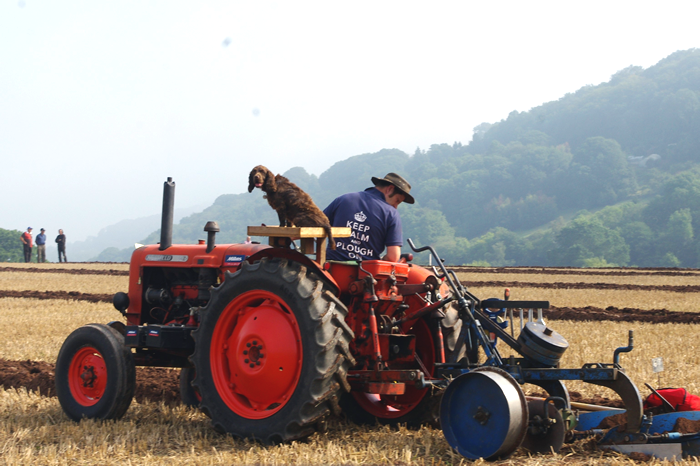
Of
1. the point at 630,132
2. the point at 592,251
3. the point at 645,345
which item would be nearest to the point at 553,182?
the point at 630,132

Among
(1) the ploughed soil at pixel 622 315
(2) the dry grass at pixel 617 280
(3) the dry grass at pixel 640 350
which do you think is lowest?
(3) the dry grass at pixel 640 350

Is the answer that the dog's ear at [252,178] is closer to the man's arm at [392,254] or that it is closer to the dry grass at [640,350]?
the man's arm at [392,254]

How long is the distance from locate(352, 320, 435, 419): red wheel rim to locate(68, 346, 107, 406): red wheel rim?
2.11 meters

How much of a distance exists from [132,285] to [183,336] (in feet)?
4.01

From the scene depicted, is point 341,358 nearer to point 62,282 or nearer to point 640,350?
point 640,350

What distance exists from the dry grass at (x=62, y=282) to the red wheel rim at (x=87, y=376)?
42.8 ft

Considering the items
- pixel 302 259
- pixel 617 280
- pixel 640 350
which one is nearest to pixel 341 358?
pixel 302 259

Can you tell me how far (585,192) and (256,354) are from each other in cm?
13835

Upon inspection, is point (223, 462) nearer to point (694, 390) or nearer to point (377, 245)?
point (377, 245)

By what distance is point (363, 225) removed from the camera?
528 centimetres

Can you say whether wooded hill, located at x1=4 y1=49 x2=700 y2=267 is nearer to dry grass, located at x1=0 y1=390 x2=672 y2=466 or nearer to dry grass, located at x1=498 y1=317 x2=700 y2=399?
dry grass, located at x1=498 y1=317 x2=700 y2=399

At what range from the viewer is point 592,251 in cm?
9181

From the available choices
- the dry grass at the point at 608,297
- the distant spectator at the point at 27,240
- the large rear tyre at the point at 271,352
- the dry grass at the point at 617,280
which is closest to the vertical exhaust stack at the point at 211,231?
the large rear tyre at the point at 271,352

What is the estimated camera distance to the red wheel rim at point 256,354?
14.2 ft
